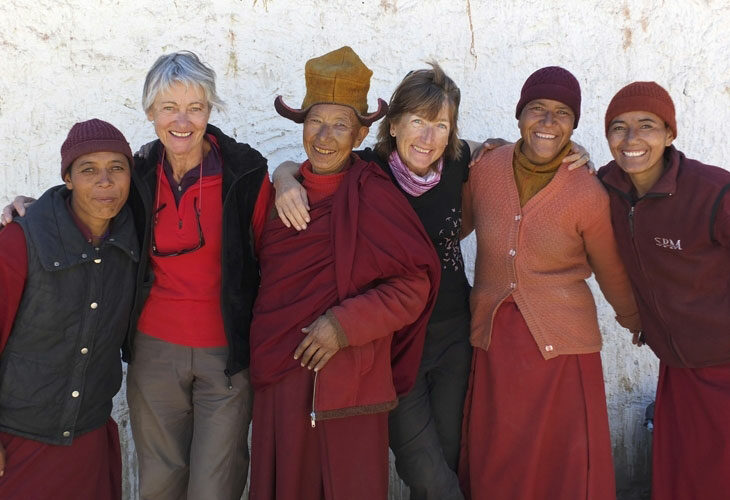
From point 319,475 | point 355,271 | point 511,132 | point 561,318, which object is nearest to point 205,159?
point 355,271

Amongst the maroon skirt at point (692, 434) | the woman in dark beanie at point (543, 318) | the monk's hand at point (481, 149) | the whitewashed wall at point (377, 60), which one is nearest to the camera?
the maroon skirt at point (692, 434)

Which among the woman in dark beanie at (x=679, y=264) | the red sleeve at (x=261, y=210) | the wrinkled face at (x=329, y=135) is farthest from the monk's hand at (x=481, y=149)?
the red sleeve at (x=261, y=210)

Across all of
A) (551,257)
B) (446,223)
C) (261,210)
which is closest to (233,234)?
(261,210)

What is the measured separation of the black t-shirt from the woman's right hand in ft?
1.17

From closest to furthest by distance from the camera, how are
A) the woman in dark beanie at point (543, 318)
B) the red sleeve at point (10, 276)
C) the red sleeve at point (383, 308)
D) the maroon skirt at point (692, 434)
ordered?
the red sleeve at point (10, 276), the red sleeve at point (383, 308), the maroon skirt at point (692, 434), the woman in dark beanie at point (543, 318)

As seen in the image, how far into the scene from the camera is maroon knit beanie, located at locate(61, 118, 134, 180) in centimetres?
254

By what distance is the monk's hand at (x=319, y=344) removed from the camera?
2512mm

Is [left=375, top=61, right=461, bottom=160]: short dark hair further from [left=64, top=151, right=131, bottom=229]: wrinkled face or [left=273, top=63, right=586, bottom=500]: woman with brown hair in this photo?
[left=64, top=151, right=131, bottom=229]: wrinkled face

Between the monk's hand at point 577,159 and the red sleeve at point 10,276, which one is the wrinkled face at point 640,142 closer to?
the monk's hand at point 577,159

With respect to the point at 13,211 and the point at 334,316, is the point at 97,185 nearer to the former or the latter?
the point at 13,211

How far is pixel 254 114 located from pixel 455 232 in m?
1.25

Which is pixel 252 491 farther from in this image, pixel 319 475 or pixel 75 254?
pixel 75 254

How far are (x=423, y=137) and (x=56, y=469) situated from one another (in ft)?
5.54

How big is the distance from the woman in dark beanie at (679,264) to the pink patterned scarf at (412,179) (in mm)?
655
